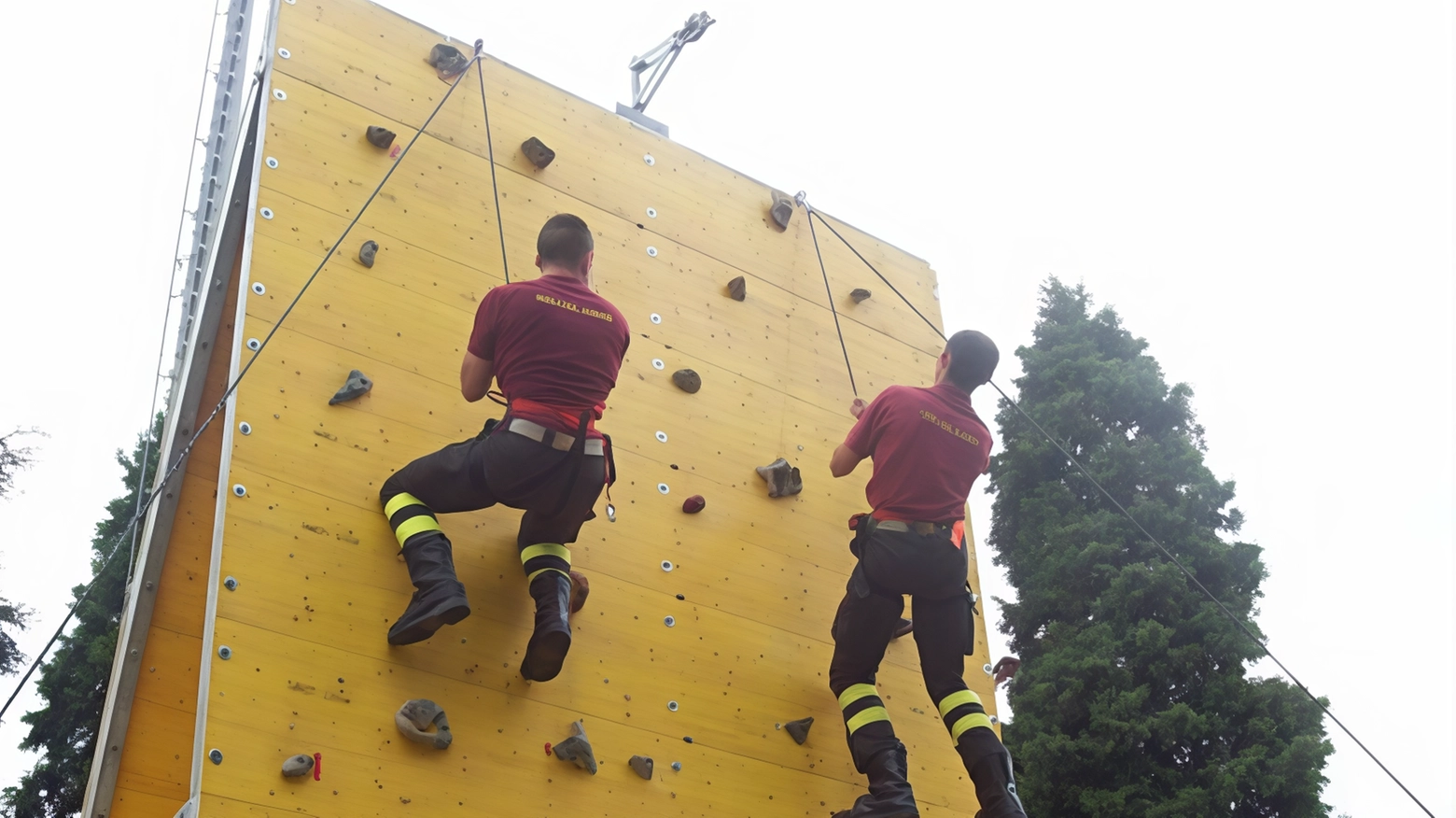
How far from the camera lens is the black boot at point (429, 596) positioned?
2.79m

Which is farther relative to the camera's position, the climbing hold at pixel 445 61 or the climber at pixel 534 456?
the climbing hold at pixel 445 61

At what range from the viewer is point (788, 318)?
456 centimetres

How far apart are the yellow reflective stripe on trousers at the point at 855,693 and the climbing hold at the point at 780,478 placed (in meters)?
0.87

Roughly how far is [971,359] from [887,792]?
51.6 inches

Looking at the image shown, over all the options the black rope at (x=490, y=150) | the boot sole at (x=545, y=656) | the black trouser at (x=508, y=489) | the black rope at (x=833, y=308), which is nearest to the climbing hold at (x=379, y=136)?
the black rope at (x=490, y=150)

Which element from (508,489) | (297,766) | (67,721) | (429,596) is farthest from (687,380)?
(67,721)

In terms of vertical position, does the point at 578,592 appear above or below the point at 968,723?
above

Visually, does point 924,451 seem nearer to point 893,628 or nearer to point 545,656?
point 893,628

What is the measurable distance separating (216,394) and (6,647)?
9.98 m

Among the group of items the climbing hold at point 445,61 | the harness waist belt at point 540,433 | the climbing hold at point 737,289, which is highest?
the climbing hold at point 445,61

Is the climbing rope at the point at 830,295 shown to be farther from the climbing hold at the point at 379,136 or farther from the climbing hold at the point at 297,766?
the climbing hold at the point at 297,766

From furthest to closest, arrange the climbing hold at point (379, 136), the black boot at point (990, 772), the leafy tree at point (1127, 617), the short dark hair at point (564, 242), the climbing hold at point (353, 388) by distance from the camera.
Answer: the leafy tree at point (1127, 617) < the climbing hold at point (379, 136) < the climbing hold at point (353, 388) < the short dark hair at point (564, 242) < the black boot at point (990, 772)

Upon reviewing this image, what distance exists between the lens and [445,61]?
405 centimetres

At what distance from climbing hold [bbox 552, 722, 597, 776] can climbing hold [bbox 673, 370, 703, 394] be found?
141 centimetres
